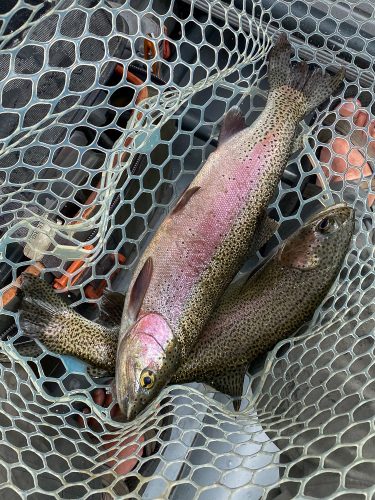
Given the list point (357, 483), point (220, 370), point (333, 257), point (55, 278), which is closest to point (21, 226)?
point (55, 278)

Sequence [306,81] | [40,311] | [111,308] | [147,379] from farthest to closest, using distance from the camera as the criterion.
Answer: [306,81] < [111,308] < [40,311] < [147,379]

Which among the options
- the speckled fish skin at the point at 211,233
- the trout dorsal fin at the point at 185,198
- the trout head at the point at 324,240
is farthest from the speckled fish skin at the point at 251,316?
the trout dorsal fin at the point at 185,198

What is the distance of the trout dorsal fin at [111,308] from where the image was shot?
6.75ft

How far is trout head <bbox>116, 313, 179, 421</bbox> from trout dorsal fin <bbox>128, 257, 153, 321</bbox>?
1.5 inches

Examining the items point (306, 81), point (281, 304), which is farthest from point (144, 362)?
point (306, 81)

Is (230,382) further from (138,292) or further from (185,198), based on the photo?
(185,198)

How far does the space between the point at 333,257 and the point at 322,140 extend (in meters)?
0.70

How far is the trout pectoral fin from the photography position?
2043 mm

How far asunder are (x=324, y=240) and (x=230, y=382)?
2.01 ft

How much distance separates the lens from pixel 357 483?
5.32 feet

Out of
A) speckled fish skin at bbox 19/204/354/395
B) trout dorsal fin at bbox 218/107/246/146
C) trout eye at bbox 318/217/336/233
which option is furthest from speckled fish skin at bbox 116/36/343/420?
trout eye at bbox 318/217/336/233

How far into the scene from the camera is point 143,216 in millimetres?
2160

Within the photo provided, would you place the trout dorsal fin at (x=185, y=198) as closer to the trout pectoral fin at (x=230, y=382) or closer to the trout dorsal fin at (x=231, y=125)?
the trout dorsal fin at (x=231, y=125)

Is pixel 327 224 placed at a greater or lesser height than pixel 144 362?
greater
